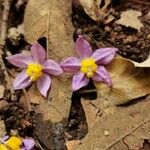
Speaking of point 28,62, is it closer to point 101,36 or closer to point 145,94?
point 101,36

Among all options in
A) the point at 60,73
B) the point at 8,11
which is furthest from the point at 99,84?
the point at 8,11

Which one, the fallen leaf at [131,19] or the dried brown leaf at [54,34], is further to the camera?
the fallen leaf at [131,19]

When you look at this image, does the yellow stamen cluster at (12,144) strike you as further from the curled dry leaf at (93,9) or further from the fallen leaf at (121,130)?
the curled dry leaf at (93,9)

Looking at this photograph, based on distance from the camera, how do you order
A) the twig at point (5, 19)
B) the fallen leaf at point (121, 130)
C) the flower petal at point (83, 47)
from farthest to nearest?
the twig at point (5, 19) → the flower petal at point (83, 47) → the fallen leaf at point (121, 130)

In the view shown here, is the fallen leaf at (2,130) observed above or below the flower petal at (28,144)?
above

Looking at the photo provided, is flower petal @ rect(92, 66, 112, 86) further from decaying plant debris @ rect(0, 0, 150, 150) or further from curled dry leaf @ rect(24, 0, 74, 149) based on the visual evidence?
curled dry leaf @ rect(24, 0, 74, 149)

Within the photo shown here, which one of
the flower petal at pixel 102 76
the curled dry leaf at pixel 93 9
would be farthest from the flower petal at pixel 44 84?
the curled dry leaf at pixel 93 9

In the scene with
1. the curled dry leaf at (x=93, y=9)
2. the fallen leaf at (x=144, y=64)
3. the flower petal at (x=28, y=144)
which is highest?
the curled dry leaf at (x=93, y=9)

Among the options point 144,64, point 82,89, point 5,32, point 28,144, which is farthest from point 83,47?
point 28,144
